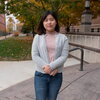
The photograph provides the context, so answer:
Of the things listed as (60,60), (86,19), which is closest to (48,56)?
(60,60)

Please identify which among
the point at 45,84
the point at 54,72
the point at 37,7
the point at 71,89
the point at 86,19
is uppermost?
the point at 37,7

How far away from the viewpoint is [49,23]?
2809 mm

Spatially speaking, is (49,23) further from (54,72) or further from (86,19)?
(86,19)

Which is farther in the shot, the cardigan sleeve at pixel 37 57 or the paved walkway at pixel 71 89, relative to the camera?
the paved walkway at pixel 71 89

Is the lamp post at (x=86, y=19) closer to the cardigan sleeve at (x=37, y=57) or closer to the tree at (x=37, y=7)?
the tree at (x=37, y=7)

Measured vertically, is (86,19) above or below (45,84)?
above

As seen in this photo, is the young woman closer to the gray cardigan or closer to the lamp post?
the gray cardigan

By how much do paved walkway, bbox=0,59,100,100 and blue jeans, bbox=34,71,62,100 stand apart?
65.3 inches

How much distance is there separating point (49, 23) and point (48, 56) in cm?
43

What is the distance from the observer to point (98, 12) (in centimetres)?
1761

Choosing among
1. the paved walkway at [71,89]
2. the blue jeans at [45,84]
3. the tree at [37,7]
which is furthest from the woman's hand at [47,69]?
the tree at [37,7]

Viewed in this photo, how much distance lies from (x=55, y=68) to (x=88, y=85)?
273 cm

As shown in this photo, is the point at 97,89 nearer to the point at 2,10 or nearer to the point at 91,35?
the point at 91,35

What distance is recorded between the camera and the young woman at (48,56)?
2.69 metres
